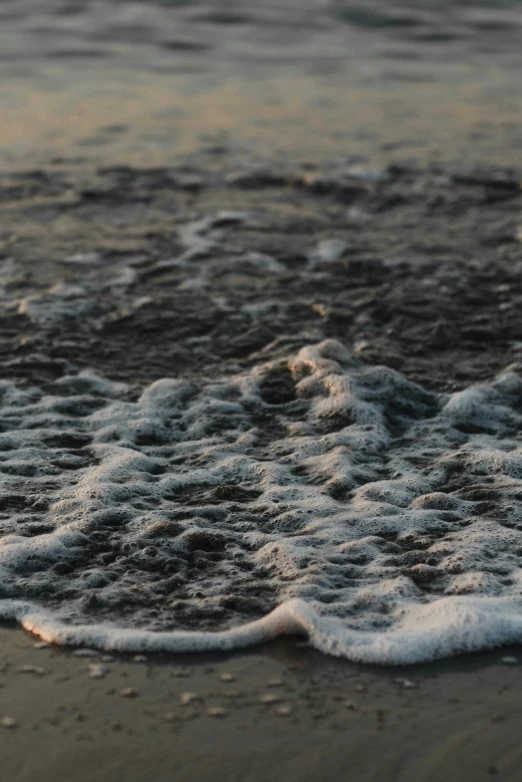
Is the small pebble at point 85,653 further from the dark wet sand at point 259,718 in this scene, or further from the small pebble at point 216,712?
the small pebble at point 216,712

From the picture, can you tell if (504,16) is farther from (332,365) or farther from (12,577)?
(12,577)

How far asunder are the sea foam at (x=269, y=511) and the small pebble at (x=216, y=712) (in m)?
0.26

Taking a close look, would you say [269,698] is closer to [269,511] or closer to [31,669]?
[31,669]

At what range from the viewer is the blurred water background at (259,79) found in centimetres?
820

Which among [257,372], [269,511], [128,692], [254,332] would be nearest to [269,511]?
[269,511]

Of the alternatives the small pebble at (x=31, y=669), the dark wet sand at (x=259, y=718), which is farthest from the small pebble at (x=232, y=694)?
the small pebble at (x=31, y=669)

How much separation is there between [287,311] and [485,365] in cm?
110

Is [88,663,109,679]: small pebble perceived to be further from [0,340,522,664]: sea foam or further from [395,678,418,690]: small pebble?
[395,678,418,690]: small pebble

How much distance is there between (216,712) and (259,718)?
0.32 ft

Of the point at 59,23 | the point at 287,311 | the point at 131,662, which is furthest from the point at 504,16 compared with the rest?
the point at 131,662

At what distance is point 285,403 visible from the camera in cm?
423

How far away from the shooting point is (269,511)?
3.31 meters

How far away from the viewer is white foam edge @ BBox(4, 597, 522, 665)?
254cm

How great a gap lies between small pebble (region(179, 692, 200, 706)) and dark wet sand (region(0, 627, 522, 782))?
1cm
